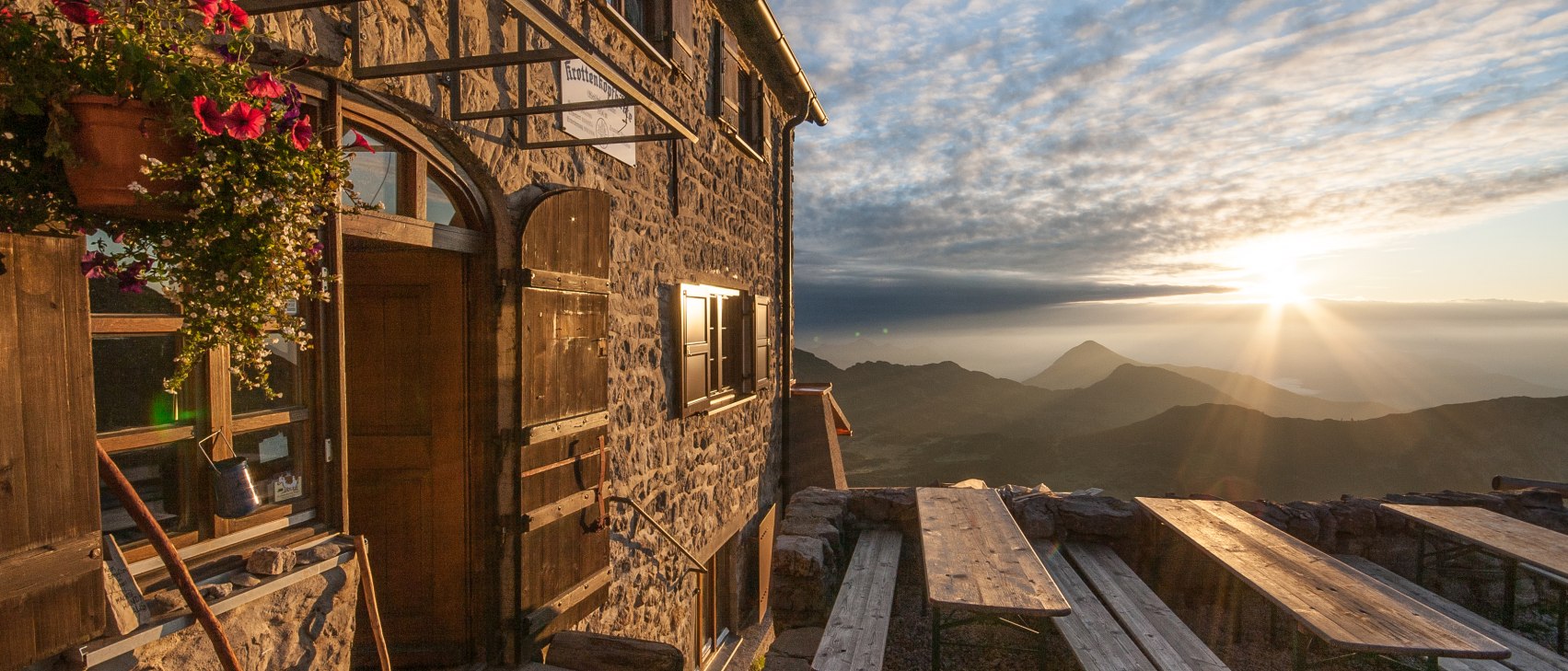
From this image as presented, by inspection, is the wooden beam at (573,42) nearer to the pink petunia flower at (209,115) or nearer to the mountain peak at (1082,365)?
the pink petunia flower at (209,115)

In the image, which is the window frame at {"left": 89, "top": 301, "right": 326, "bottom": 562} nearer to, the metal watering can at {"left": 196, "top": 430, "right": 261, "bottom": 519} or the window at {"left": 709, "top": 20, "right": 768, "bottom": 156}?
the metal watering can at {"left": 196, "top": 430, "right": 261, "bottom": 519}

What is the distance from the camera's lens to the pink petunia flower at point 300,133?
1.85 meters

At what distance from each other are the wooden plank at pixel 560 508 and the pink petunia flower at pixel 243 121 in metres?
2.31

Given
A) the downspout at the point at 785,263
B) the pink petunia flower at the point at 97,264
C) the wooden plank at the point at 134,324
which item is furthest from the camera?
the downspout at the point at 785,263

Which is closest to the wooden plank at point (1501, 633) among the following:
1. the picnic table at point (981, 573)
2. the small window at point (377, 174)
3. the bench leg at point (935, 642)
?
the picnic table at point (981, 573)

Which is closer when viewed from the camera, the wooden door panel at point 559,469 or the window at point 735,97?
the wooden door panel at point 559,469

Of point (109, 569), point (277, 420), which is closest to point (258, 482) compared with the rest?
point (277, 420)

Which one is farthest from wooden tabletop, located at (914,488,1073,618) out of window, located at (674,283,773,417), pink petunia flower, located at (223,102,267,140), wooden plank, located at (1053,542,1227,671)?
pink petunia flower, located at (223,102,267,140)

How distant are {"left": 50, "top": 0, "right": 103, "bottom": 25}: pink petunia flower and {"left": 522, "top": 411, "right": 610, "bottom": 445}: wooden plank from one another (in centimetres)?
233

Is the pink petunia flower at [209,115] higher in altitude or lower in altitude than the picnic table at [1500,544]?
higher

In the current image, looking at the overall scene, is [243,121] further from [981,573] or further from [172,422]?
[981,573]

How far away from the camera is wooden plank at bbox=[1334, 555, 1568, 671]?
10.6ft

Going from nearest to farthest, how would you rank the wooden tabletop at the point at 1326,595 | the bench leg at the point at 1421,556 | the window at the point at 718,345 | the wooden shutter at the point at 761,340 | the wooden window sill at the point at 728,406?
the wooden tabletop at the point at 1326,595, the bench leg at the point at 1421,556, the window at the point at 718,345, the wooden window sill at the point at 728,406, the wooden shutter at the point at 761,340

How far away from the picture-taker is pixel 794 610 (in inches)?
180
